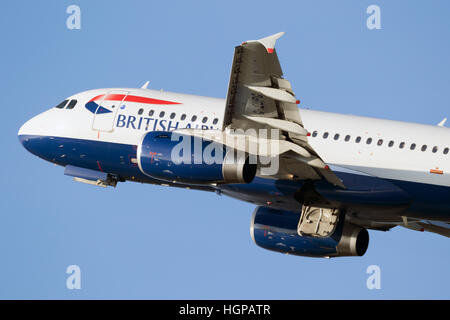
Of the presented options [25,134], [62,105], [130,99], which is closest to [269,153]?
[130,99]

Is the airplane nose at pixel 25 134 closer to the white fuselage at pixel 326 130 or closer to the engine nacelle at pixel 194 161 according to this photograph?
the white fuselage at pixel 326 130

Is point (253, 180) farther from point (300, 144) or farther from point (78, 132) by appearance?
point (78, 132)

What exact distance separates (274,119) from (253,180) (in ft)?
14.3

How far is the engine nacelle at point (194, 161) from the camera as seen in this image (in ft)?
106

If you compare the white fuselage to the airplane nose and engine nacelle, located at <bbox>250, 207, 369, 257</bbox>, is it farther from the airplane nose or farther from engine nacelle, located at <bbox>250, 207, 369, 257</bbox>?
engine nacelle, located at <bbox>250, 207, 369, 257</bbox>

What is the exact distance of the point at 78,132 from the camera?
38.6 m

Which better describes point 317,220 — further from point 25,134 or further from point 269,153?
point 25,134

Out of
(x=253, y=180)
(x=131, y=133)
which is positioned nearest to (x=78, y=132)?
(x=131, y=133)

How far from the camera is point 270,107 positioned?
102 ft

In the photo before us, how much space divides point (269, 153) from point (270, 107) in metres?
2.50

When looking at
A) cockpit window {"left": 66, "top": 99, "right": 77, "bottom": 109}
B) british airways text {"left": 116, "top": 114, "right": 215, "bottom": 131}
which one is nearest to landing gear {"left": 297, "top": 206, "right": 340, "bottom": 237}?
british airways text {"left": 116, "top": 114, "right": 215, "bottom": 131}

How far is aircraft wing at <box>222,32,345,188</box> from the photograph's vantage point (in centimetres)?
2891

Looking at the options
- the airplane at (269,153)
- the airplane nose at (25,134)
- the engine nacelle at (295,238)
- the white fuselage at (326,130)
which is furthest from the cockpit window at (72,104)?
the engine nacelle at (295,238)

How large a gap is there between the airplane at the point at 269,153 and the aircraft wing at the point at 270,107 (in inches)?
1.4
